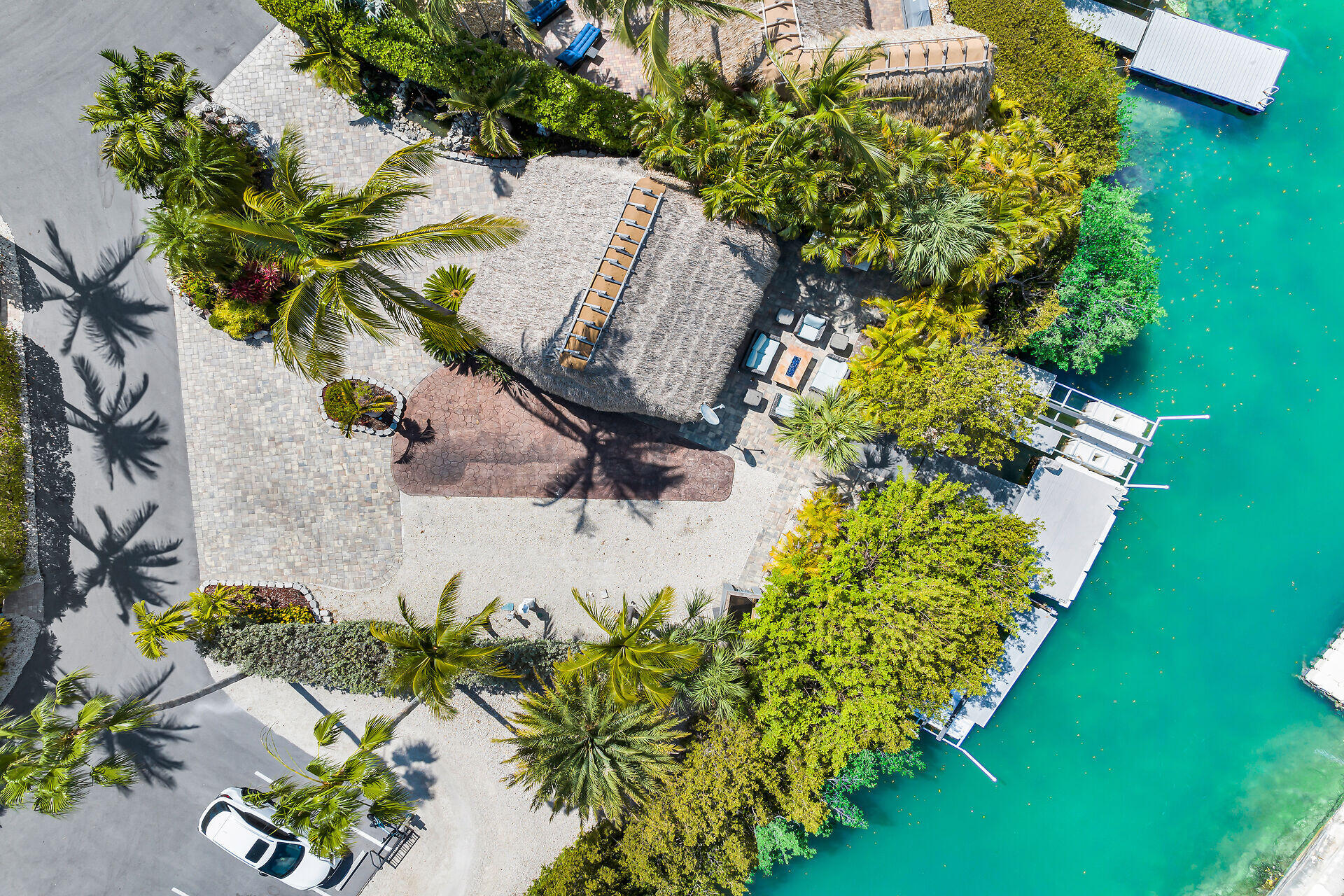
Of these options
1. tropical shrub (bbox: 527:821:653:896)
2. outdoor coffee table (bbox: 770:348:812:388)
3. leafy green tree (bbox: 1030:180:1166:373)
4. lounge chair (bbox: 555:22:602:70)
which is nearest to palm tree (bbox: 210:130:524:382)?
lounge chair (bbox: 555:22:602:70)

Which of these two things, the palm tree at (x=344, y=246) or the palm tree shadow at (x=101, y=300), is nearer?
the palm tree at (x=344, y=246)

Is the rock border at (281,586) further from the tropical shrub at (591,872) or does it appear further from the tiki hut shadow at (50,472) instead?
the tropical shrub at (591,872)

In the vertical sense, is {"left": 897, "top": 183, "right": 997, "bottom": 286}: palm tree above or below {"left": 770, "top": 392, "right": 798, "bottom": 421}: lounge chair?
above

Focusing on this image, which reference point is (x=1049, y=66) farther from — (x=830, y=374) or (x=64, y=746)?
(x=64, y=746)

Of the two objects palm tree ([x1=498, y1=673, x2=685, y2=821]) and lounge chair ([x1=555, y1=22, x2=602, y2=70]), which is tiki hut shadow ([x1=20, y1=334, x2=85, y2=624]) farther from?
lounge chair ([x1=555, y1=22, x2=602, y2=70])

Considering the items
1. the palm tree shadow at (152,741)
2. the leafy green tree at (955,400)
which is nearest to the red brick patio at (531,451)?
the leafy green tree at (955,400)

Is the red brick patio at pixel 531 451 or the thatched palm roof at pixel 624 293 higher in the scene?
the thatched palm roof at pixel 624 293

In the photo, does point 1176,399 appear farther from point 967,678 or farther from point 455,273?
point 455,273

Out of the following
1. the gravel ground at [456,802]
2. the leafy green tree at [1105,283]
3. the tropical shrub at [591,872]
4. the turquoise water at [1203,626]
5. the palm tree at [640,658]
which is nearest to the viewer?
the palm tree at [640,658]
